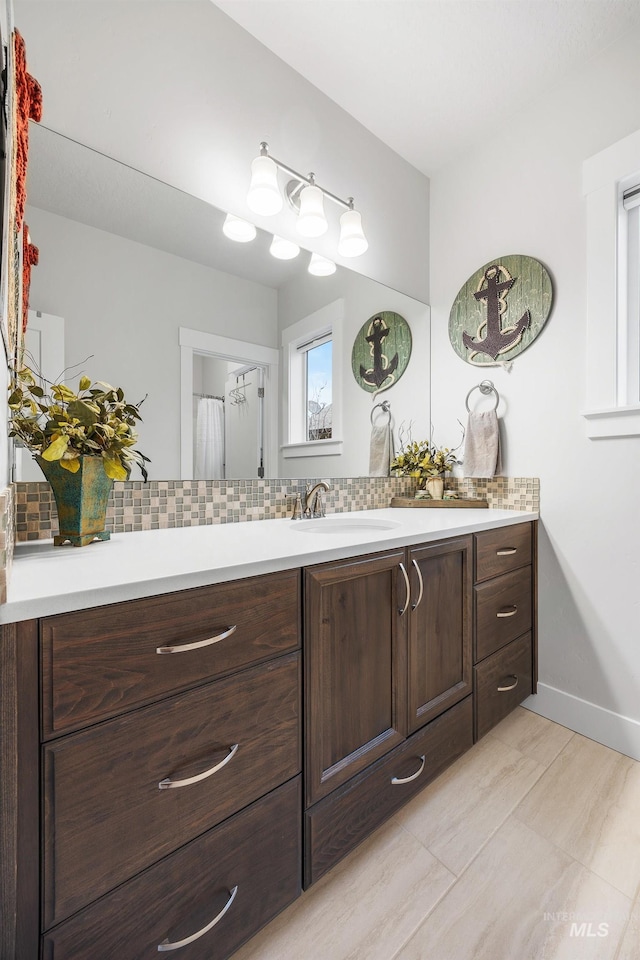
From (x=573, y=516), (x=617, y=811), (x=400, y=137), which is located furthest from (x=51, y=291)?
(x=617, y=811)

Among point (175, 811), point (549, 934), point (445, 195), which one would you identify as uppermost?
point (445, 195)

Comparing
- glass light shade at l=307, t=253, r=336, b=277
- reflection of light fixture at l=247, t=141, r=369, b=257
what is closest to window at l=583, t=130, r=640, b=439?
reflection of light fixture at l=247, t=141, r=369, b=257

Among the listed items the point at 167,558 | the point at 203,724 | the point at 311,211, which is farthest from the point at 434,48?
the point at 203,724

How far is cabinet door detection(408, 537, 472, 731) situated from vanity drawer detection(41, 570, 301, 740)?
0.49 m

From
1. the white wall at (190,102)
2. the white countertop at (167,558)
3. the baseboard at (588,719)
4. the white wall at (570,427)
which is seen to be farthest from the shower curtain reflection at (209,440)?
the baseboard at (588,719)

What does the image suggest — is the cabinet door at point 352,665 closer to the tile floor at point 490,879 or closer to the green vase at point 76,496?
the tile floor at point 490,879

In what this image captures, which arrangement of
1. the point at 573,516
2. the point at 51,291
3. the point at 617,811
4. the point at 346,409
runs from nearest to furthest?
the point at 51,291
the point at 617,811
the point at 573,516
the point at 346,409

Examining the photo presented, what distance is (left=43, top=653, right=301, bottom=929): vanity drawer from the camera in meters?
0.65

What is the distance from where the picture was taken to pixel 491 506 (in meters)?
2.04

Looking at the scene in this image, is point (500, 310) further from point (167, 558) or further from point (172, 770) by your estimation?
point (172, 770)

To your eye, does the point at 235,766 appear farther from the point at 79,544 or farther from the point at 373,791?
the point at 79,544

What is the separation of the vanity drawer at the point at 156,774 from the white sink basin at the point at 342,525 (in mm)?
681

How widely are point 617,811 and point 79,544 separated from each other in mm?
1769

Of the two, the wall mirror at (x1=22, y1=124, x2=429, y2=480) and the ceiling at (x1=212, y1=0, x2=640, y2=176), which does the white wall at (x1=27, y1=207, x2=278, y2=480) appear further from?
the ceiling at (x1=212, y1=0, x2=640, y2=176)
